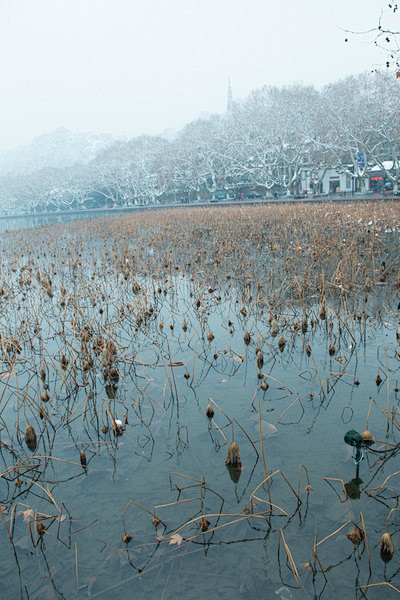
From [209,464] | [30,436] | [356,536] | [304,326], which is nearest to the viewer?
[356,536]

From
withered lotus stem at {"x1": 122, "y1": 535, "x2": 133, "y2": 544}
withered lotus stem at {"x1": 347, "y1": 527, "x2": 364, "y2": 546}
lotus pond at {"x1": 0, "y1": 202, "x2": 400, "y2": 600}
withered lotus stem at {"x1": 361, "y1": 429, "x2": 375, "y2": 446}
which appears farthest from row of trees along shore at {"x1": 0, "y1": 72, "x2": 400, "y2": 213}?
withered lotus stem at {"x1": 122, "y1": 535, "x2": 133, "y2": 544}

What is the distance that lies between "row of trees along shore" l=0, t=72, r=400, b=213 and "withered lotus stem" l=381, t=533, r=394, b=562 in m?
15.3

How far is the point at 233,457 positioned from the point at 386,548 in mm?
1248

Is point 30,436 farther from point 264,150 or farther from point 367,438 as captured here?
point 264,150

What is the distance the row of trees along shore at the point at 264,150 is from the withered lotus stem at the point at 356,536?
15.2 metres

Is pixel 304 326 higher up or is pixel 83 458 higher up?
pixel 304 326

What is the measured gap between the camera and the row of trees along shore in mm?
32656

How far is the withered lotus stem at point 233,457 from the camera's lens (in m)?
3.29

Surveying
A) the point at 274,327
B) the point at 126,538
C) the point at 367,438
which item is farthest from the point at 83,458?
the point at 274,327

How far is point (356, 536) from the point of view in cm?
254

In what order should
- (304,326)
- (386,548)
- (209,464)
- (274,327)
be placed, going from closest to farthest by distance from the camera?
(386,548) < (209,464) < (274,327) < (304,326)

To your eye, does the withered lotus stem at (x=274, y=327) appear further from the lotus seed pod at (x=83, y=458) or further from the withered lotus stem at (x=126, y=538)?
the withered lotus stem at (x=126, y=538)

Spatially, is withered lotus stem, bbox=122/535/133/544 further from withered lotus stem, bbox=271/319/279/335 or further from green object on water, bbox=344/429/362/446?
withered lotus stem, bbox=271/319/279/335

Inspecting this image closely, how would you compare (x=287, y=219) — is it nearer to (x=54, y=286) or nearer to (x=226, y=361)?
(x=54, y=286)
